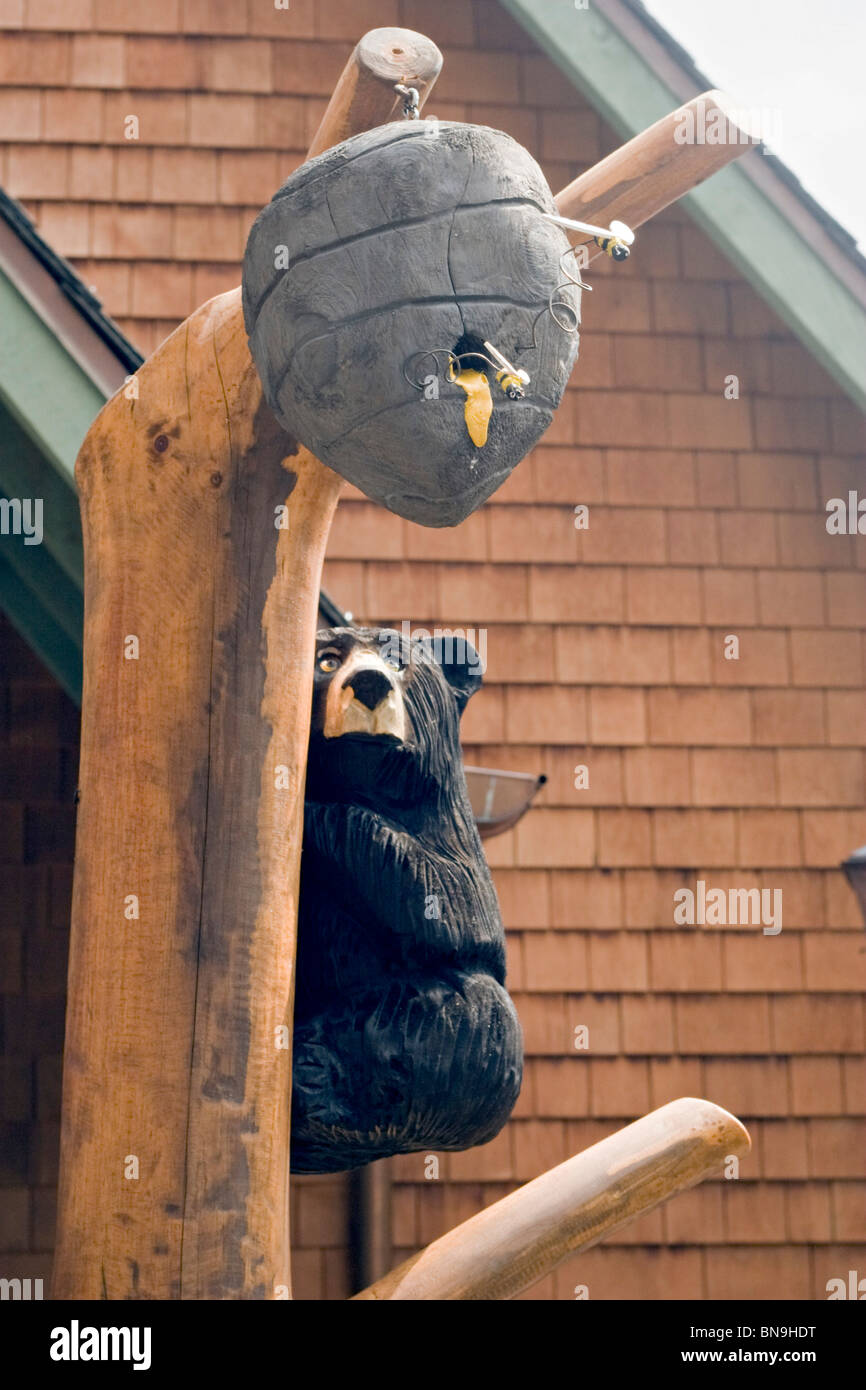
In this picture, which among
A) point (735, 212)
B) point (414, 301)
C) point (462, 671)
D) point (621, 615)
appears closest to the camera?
point (414, 301)

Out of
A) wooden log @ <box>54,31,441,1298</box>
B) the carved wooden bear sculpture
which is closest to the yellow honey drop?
wooden log @ <box>54,31,441,1298</box>

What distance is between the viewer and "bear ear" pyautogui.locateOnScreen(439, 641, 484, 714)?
1.74 m

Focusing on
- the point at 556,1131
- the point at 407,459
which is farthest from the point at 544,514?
the point at 407,459

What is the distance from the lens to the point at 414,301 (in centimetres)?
117

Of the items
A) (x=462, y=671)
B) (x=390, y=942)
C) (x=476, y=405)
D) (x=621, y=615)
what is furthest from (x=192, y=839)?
(x=621, y=615)

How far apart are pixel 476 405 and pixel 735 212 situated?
12.3ft

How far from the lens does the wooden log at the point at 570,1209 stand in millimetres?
1645

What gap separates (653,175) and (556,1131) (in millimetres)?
3559

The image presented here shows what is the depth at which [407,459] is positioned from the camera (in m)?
1.20

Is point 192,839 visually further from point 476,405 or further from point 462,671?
point 476,405

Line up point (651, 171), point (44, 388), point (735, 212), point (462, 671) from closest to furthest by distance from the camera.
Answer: point (651, 171) < point (462, 671) < point (44, 388) < point (735, 212)

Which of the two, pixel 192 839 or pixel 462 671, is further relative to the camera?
pixel 462 671

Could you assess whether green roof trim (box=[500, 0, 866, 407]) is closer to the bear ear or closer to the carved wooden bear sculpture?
the bear ear
